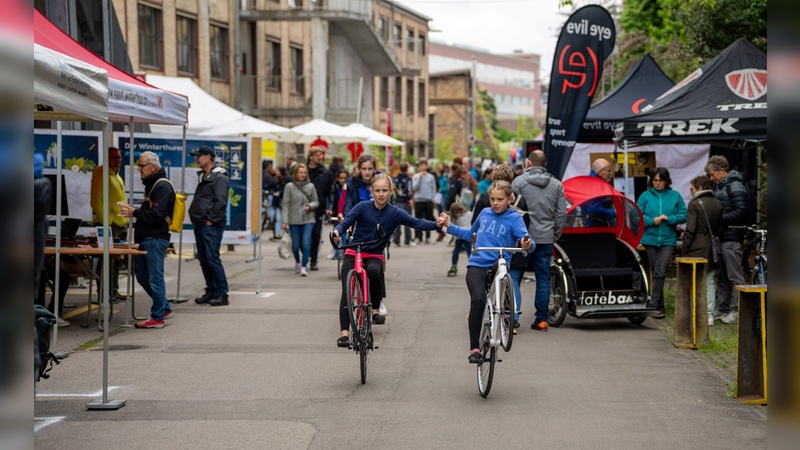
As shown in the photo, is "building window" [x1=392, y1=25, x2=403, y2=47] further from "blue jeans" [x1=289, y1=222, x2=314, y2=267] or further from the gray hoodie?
the gray hoodie

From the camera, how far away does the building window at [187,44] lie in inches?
1352

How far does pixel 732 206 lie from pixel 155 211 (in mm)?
6879

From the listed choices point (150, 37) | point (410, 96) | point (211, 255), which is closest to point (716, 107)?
point (211, 255)

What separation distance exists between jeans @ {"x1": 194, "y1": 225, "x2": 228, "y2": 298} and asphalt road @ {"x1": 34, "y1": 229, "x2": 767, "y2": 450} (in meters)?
0.70

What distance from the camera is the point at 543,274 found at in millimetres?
11719

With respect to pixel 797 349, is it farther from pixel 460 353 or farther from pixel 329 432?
pixel 460 353

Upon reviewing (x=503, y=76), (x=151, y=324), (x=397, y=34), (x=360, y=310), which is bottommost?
(x=151, y=324)

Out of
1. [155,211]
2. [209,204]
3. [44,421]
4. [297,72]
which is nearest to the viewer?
[44,421]

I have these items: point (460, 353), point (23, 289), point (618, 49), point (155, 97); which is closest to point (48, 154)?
point (155, 97)

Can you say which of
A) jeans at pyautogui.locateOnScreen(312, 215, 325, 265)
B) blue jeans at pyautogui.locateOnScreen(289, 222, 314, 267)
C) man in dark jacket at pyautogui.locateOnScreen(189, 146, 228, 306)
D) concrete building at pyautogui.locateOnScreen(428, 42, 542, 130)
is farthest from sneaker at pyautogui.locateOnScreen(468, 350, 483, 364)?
concrete building at pyautogui.locateOnScreen(428, 42, 542, 130)

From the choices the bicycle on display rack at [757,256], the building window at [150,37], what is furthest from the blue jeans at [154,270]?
the building window at [150,37]

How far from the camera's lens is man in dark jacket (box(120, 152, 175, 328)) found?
11.3 m

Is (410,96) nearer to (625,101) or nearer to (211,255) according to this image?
(625,101)

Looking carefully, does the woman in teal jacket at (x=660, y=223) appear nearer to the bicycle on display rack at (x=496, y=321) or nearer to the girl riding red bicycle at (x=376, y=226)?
the girl riding red bicycle at (x=376, y=226)
